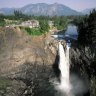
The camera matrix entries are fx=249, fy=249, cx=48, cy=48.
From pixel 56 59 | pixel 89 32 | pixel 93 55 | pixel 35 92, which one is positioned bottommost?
pixel 35 92

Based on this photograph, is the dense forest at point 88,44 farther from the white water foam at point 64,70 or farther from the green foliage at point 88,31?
the white water foam at point 64,70

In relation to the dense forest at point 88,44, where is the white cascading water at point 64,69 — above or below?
below

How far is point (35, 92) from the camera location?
44688 millimetres

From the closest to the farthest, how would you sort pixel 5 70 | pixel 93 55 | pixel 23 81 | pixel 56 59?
pixel 93 55, pixel 23 81, pixel 5 70, pixel 56 59

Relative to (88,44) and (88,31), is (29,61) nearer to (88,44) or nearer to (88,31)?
(88,44)

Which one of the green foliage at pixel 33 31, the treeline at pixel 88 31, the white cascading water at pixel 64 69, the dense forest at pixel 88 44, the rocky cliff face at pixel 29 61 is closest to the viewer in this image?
the dense forest at pixel 88 44

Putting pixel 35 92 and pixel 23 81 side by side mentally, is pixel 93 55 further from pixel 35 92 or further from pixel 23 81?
pixel 23 81

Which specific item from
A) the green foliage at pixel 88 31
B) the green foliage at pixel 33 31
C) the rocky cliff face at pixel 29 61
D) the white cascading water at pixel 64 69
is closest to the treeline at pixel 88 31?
the green foliage at pixel 88 31

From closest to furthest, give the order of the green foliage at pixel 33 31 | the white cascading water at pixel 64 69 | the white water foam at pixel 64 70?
the white water foam at pixel 64 70 < the white cascading water at pixel 64 69 < the green foliage at pixel 33 31

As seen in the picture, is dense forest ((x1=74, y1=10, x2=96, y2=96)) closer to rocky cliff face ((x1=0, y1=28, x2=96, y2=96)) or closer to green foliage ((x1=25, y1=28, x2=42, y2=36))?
rocky cliff face ((x1=0, y1=28, x2=96, y2=96))

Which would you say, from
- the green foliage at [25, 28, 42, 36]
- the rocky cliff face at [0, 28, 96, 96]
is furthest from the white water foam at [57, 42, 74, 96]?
the green foliage at [25, 28, 42, 36]

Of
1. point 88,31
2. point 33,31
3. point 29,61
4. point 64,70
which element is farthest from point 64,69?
point 88,31

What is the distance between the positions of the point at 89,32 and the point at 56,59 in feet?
47.5

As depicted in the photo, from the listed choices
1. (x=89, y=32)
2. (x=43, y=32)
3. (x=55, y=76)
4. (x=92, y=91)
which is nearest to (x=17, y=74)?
(x=55, y=76)
